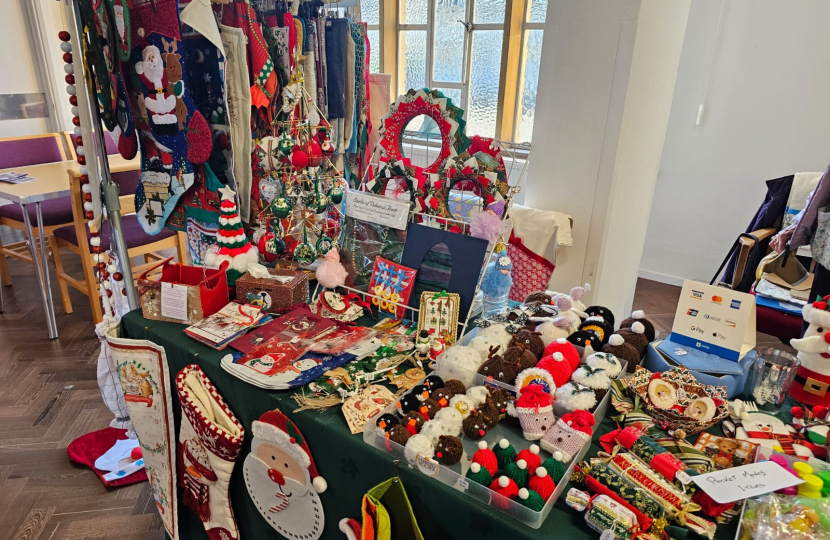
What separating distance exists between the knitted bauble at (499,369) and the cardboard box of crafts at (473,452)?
17 millimetres

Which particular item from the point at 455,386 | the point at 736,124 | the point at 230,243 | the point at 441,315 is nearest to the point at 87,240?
the point at 230,243

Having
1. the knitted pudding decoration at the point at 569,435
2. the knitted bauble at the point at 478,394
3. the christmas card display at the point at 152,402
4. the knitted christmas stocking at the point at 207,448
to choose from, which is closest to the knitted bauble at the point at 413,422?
the knitted bauble at the point at 478,394

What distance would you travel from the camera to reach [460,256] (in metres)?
1.44

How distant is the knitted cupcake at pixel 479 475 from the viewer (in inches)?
37.2

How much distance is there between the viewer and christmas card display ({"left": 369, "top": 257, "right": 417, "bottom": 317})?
1.52 m

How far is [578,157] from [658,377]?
1.44 metres

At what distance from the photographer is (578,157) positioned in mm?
2357

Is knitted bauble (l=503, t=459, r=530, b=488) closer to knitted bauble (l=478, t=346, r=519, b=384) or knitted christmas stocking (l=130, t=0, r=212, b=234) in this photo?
knitted bauble (l=478, t=346, r=519, b=384)

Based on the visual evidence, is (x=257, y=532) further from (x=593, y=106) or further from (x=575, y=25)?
(x=575, y=25)

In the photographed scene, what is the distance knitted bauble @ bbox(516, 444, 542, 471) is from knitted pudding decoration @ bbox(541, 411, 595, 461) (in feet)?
0.15

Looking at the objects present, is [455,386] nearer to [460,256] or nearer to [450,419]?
[450,419]

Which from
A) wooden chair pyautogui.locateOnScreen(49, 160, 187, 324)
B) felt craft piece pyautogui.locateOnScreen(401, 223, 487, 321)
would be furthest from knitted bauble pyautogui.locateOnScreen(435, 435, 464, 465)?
wooden chair pyautogui.locateOnScreen(49, 160, 187, 324)

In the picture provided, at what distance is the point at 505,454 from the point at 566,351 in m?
0.36

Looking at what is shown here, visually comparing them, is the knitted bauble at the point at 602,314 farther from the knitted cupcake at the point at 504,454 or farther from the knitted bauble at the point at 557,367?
the knitted cupcake at the point at 504,454
